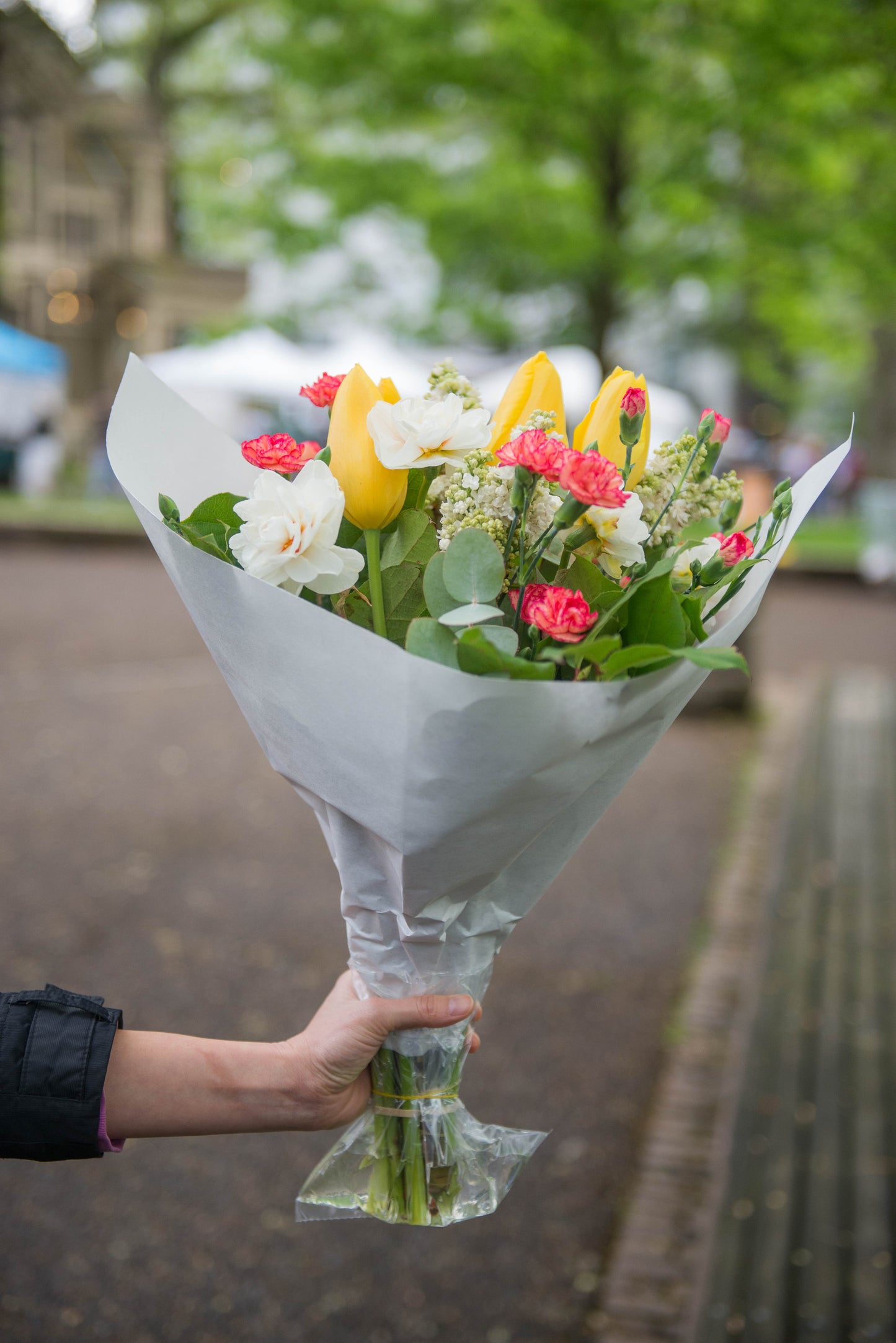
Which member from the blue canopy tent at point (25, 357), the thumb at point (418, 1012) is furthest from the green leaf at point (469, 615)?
the blue canopy tent at point (25, 357)

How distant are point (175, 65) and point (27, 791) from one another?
75.9 feet

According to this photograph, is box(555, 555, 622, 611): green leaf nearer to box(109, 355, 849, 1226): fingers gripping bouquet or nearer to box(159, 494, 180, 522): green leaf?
box(109, 355, 849, 1226): fingers gripping bouquet

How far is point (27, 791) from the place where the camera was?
17.9ft

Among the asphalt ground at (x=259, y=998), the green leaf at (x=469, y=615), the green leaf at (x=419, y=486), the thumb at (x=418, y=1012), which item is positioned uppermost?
the green leaf at (x=419, y=486)

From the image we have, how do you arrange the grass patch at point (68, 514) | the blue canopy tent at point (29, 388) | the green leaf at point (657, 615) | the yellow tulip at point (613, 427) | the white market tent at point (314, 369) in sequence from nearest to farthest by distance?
the green leaf at point (657, 615) < the yellow tulip at point (613, 427) < the grass patch at point (68, 514) < the white market tent at point (314, 369) < the blue canopy tent at point (29, 388)

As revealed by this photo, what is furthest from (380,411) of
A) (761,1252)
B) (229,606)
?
(761,1252)

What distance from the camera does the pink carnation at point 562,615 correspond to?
108 cm

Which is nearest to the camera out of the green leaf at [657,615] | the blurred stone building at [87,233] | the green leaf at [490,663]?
the green leaf at [490,663]

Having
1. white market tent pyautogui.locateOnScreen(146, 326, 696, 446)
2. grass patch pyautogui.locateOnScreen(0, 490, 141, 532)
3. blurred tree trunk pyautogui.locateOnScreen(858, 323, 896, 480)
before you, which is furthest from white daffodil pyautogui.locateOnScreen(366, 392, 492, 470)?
blurred tree trunk pyautogui.locateOnScreen(858, 323, 896, 480)

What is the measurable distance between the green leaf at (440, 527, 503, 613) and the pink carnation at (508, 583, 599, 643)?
0.05 m

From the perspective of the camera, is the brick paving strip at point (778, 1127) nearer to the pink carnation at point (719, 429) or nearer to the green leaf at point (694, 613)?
the green leaf at point (694, 613)

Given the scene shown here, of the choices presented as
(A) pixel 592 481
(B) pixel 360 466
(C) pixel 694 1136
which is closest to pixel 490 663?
(A) pixel 592 481

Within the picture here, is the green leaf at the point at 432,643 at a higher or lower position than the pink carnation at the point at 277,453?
lower

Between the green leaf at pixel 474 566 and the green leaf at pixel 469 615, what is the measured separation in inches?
0.9
